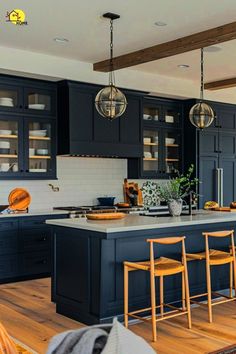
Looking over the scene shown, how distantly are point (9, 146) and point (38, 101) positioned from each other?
810mm

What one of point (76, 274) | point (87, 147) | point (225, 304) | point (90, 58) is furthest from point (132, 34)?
point (225, 304)

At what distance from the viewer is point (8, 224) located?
6062mm

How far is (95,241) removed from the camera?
13.9 ft

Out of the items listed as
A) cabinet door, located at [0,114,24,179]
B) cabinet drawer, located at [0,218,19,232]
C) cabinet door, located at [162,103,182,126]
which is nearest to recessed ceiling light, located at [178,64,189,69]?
cabinet door, located at [162,103,182,126]

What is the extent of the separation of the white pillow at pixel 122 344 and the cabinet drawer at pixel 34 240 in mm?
5053

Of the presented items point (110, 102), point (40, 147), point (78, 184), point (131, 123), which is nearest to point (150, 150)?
point (131, 123)

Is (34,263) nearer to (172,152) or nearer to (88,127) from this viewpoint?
(88,127)

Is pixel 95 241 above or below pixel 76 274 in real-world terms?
above

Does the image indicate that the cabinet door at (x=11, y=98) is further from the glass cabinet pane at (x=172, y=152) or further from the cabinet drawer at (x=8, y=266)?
the glass cabinet pane at (x=172, y=152)

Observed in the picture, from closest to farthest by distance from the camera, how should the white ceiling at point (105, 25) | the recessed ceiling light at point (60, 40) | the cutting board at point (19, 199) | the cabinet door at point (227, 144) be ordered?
the white ceiling at point (105, 25) < the recessed ceiling light at point (60, 40) < the cutting board at point (19, 199) < the cabinet door at point (227, 144)

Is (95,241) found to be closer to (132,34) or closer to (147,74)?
(132,34)

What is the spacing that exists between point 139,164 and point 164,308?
11.6ft

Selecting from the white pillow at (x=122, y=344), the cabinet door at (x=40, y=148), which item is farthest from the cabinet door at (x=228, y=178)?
the white pillow at (x=122, y=344)

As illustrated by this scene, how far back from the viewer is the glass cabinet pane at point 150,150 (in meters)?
8.11
